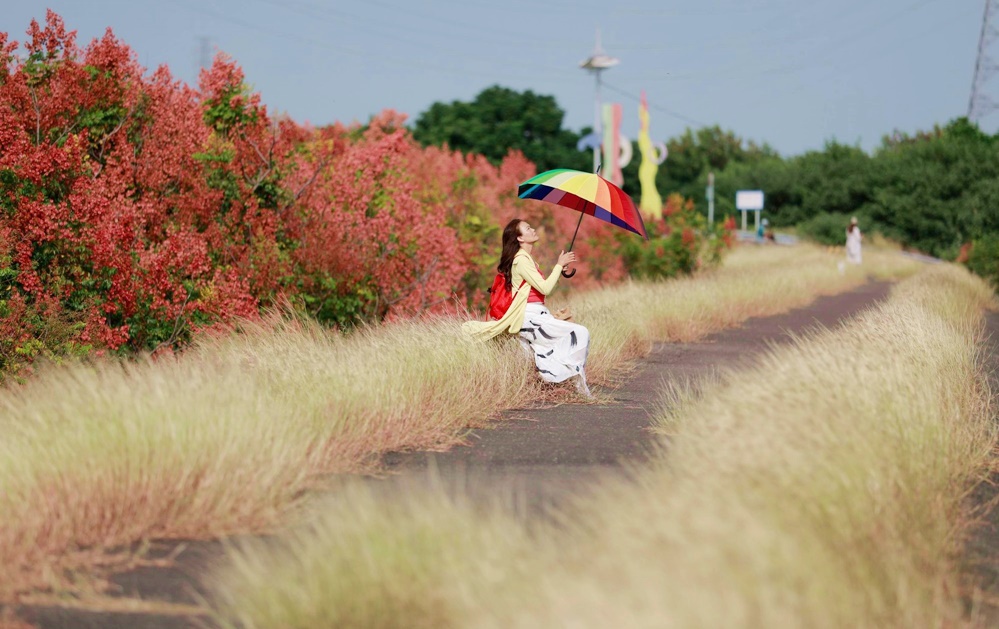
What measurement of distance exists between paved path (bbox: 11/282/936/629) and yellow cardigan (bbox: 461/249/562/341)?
75 cm

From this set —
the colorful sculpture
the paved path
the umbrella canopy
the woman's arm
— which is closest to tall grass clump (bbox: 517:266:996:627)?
the paved path

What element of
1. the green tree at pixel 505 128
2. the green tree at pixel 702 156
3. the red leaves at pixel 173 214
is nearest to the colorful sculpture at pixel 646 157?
the green tree at pixel 505 128

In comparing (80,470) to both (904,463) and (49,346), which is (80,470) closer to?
(904,463)

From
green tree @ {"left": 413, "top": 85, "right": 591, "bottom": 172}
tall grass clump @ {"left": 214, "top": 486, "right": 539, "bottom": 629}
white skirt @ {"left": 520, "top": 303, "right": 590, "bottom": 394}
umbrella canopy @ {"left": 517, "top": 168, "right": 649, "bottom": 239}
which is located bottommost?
tall grass clump @ {"left": 214, "top": 486, "right": 539, "bottom": 629}

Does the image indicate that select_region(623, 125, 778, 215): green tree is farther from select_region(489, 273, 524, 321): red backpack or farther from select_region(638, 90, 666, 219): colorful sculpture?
select_region(489, 273, 524, 321): red backpack

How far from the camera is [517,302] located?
9188mm

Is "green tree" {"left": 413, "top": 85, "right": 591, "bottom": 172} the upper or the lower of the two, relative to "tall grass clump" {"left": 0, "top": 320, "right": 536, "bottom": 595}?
upper

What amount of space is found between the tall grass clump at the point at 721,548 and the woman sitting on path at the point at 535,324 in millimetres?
3371

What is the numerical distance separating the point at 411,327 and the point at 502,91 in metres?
55.3

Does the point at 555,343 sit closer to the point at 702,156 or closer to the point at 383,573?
the point at 383,573

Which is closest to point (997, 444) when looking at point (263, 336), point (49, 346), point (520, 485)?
point (520, 485)

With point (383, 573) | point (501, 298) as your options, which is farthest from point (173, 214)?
point (383, 573)

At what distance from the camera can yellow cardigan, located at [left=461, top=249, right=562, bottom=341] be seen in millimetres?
9133

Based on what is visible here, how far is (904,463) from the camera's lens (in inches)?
202
